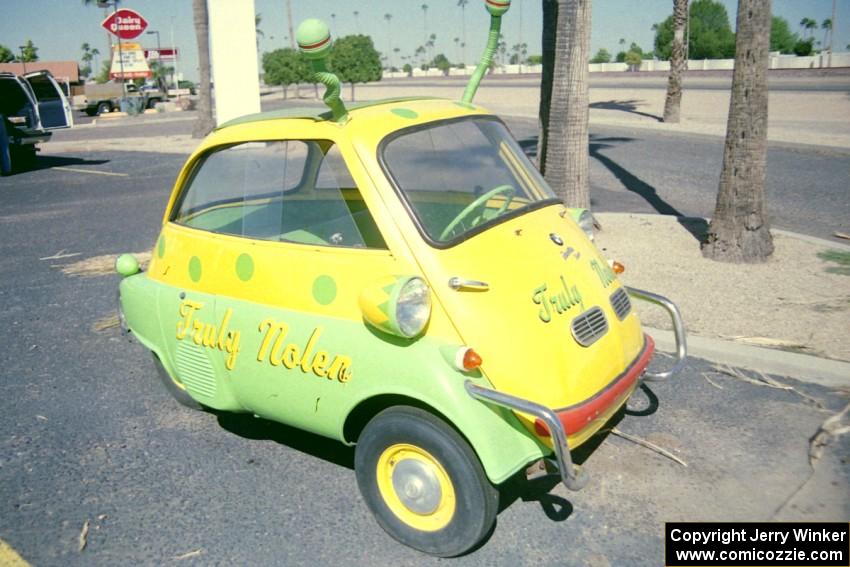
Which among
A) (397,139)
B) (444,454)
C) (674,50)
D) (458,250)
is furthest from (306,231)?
(674,50)

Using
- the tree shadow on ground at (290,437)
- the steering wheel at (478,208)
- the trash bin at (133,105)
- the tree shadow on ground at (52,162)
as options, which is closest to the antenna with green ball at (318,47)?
the steering wheel at (478,208)

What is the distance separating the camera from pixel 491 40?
4156mm

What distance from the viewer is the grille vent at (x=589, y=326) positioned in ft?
10.5

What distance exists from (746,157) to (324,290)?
Answer: 5.29 metres

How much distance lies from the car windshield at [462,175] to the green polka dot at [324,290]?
1.67 ft

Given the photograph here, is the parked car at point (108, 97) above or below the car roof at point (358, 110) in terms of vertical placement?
above

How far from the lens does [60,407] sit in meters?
4.63

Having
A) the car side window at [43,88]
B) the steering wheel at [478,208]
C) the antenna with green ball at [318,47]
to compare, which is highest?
the car side window at [43,88]

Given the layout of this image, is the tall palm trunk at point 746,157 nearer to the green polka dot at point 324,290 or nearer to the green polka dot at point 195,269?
the green polka dot at point 324,290

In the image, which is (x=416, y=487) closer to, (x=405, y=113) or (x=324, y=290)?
(x=324, y=290)

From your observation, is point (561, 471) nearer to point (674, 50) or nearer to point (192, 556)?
point (192, 556)

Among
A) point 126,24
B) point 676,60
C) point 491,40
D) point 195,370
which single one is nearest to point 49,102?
point 195,370

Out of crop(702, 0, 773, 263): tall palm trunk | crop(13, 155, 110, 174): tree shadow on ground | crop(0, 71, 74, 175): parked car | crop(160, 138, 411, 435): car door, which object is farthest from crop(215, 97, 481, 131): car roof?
crop(13, 155, 110, 174): tree shadow on ground

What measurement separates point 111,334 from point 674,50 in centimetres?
Answer: 1927
